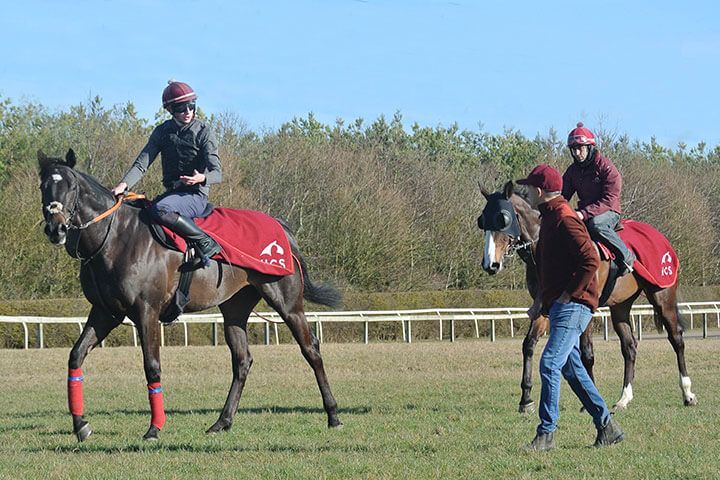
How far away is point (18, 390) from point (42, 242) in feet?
56.3

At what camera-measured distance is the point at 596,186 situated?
37.9 feet

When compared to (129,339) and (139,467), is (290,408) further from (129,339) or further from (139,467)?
(129,339)

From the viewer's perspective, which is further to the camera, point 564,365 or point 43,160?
point 43,160

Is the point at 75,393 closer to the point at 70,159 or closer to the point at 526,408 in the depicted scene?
the point at 70,159

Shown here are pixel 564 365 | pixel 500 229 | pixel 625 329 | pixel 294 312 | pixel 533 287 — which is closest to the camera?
pixel 564 365

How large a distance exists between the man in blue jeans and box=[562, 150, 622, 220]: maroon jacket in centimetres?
309

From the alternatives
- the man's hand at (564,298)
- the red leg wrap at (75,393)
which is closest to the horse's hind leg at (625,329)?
the man's hand at (564,298)

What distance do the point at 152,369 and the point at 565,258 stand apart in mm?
3758

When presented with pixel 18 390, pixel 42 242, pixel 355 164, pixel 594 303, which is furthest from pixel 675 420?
pixel 355 164

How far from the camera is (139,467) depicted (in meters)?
7.80

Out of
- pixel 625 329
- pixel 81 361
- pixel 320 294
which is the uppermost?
pixel 320 294

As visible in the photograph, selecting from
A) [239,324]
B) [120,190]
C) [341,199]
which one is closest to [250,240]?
[239,324]

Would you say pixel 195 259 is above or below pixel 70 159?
below

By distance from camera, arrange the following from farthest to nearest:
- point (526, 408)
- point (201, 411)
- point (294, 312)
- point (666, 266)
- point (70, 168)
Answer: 1. point (666, 266)
2. point (201, 411)
3. point (526, 408)
4. point (294, 312)
5. point (70, 168)
